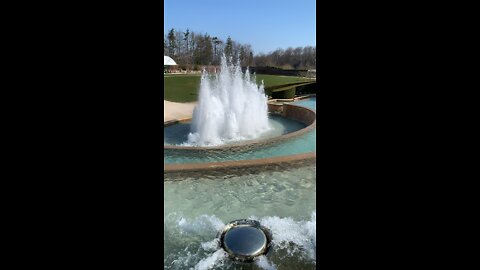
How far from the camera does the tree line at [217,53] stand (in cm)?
6345

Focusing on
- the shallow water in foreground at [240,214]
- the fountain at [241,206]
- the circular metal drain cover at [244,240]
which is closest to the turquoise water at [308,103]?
the fountain at [241,206]

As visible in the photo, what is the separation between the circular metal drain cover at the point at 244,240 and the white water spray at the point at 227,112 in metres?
6.67

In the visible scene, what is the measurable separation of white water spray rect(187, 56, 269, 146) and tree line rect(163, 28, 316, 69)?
43.4 meters

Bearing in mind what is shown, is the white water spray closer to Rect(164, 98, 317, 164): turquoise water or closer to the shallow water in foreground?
Rect(164, 98, 317, 164): turquoise water

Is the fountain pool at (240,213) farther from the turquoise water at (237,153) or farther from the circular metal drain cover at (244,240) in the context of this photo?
the turquoise water at (237,153)

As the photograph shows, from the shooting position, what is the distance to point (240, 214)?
16.7 ft

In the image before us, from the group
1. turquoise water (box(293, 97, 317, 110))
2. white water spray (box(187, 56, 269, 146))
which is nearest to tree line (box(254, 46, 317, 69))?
turquoise water (box(293, 97, 317, 110))

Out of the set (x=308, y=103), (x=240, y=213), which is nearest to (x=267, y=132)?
(x=240, y=213)

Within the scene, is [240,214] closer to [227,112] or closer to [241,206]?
[241,206]

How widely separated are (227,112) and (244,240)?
351 inches
